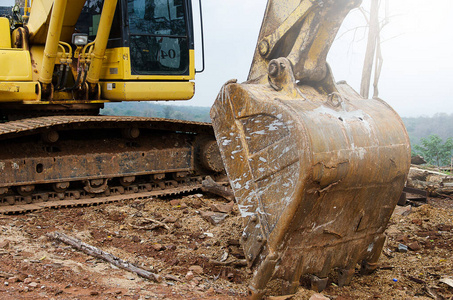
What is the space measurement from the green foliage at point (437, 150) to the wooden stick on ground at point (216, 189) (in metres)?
8.02

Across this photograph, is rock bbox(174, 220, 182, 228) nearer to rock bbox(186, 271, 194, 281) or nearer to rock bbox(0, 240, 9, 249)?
rock bbox(186, 271, 194, 281)

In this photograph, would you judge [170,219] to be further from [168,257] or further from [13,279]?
[13,279]

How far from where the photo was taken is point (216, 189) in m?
6.98

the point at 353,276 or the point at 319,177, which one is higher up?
the point at 319,177

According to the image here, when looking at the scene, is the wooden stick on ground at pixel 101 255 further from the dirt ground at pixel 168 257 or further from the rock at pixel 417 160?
the rock at pixel 417 160

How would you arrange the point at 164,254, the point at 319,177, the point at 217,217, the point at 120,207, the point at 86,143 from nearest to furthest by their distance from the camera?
the point at 319,177 < the point at 164,254 < the point at 217,217 < the point at 120,207 < the point at 86,143

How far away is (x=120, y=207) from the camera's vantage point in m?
6.11

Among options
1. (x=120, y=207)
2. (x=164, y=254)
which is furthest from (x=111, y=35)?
(x=164, y=254)

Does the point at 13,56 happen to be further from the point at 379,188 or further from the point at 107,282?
the point at 379,188

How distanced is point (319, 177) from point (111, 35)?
13.8 ft

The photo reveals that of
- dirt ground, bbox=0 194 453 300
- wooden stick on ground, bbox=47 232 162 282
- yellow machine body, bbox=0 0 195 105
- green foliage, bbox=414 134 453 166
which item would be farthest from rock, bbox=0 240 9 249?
green foliage, bbox=414 134 453 166

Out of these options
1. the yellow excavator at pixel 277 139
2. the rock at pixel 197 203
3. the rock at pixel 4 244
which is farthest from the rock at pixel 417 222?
A: the rock at pixel 4 244

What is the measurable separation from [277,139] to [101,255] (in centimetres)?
181

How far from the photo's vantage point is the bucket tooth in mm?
3260
